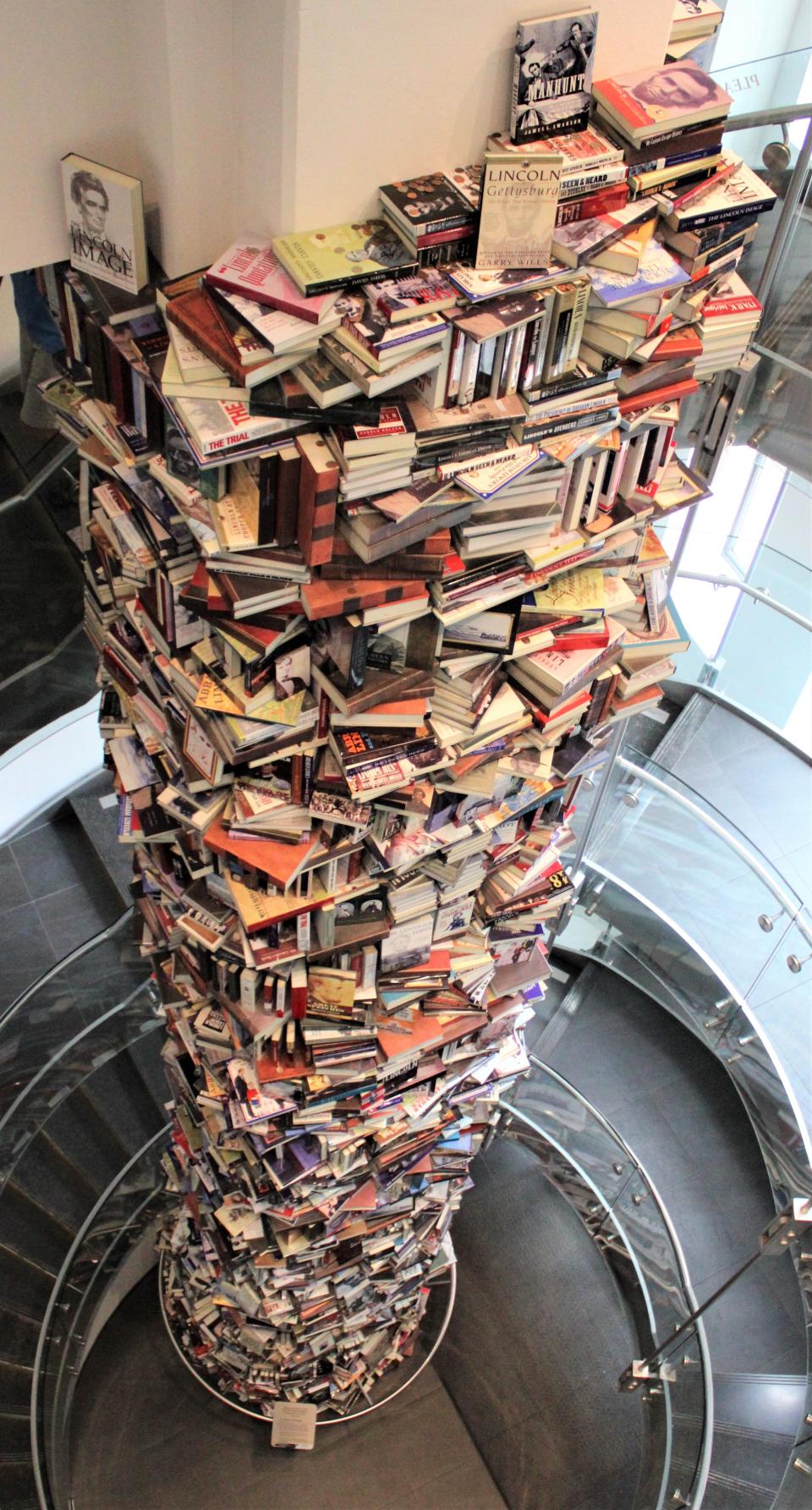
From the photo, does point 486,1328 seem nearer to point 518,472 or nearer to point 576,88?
point 518,472

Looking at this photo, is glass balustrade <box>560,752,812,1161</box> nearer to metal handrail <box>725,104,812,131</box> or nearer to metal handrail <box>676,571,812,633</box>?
metal handrail <box>676,571,812,633</box>

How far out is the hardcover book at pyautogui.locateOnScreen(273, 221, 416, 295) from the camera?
3023 mm

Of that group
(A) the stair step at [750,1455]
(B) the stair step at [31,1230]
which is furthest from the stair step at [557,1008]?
(B) the stair step at [31,1230]

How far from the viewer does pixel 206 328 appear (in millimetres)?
3111

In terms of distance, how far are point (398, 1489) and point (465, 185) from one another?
7.23 meters

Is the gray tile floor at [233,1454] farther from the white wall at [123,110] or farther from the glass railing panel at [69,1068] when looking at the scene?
the white wall at [123,110]

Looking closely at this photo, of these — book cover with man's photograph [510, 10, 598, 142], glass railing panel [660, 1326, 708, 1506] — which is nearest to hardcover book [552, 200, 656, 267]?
book cover with man's photograph [510, 10, 598, 142]

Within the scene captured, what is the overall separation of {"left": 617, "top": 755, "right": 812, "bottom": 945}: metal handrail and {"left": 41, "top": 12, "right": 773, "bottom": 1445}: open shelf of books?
2.23 metres

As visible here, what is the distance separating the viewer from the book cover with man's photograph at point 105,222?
3.24 meters

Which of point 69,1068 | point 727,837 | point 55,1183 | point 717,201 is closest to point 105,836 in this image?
point 69,1068

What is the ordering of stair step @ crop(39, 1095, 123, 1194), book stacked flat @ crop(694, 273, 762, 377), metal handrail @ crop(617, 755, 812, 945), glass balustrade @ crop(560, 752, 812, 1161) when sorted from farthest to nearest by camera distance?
stair step @ crop(39, 1095, 123, 1194)
glass balustrade @ crop(560, 752, 812, 1161)
metal handrail @ crop(617, 755, 812, 945)
book stacked flat @ crop(694, 273, 762, 377)

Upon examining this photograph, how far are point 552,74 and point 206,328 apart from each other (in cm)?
109

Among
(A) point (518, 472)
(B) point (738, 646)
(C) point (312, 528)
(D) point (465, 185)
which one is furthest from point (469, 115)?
(B) point (738, 646)

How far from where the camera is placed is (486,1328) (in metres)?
8.02
